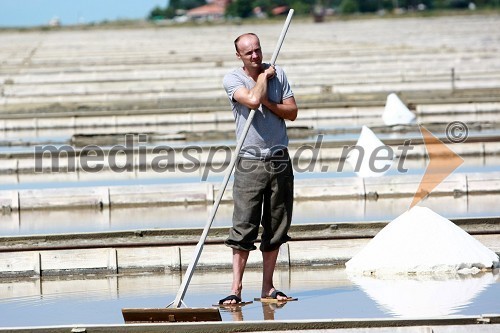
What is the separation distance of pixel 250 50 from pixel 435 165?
23.9 ft

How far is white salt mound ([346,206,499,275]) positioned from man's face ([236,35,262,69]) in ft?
5.17

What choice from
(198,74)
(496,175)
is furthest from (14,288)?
(198,74)

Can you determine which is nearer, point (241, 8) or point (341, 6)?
point (241, 8)

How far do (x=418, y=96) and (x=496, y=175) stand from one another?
9.69 metres

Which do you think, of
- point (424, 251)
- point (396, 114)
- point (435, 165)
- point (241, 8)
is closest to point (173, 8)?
point (241, 8)

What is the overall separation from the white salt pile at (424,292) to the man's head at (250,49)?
133 cm

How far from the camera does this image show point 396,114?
56.1 feet

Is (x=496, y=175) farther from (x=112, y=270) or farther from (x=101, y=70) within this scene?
(x=101, y=70)

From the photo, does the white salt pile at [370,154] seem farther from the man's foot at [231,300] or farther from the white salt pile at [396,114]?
the man's foot at [231,300]

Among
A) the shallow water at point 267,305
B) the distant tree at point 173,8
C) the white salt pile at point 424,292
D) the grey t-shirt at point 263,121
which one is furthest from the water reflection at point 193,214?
the distant tree at point 173,8

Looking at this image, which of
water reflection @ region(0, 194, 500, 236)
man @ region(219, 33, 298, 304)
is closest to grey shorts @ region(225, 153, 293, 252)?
man @ region(219, 33, 298, 304)

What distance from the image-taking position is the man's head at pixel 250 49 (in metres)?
5.74

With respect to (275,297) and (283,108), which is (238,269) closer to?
(275,297)

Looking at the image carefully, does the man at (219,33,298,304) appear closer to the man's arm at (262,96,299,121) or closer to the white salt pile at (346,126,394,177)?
the man's arm at (262,96,299,121)
